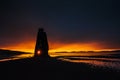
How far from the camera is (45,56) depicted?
45.1 m

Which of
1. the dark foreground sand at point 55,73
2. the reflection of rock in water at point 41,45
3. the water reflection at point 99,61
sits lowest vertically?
the dark foreground sand at point 55,73

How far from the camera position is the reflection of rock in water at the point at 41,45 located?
44531 millimetres

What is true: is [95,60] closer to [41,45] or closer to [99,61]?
[99,61]

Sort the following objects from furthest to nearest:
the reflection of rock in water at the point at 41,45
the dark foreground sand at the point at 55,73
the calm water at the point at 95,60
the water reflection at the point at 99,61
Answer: the reflection of rock in water at the point at 41,45, the calm water at the point at 95,60, the water reflection at the point at 99,61, the dark foreground sand at the point at 55,73

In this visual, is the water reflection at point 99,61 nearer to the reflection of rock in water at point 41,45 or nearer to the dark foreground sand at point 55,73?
the reflection of rock in water at point 41,45

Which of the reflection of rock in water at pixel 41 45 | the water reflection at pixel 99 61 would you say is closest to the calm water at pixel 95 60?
the water reflection at pixel 99 61

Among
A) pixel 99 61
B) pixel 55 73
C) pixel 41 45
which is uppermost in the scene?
pixel 41 45

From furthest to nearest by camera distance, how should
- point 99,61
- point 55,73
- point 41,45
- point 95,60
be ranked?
point 95,60
point 41,45
point 99,61
point 55,73

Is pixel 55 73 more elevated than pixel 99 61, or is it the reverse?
pixel 99 61

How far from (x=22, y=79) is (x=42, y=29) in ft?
105

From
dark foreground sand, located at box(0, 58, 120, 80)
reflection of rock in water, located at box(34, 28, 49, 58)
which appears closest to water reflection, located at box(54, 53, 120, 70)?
reflection of rock in water, located at box(34, 28, 49, 58)

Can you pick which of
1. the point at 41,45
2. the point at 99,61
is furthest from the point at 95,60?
the point at 41,45

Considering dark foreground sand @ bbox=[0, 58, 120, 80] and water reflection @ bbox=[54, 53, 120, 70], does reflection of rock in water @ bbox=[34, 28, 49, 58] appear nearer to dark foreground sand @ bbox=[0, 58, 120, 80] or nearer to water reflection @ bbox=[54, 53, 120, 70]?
water reflection @ bbox=[54, 53, 120, 70]

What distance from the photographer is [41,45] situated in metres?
44.6
